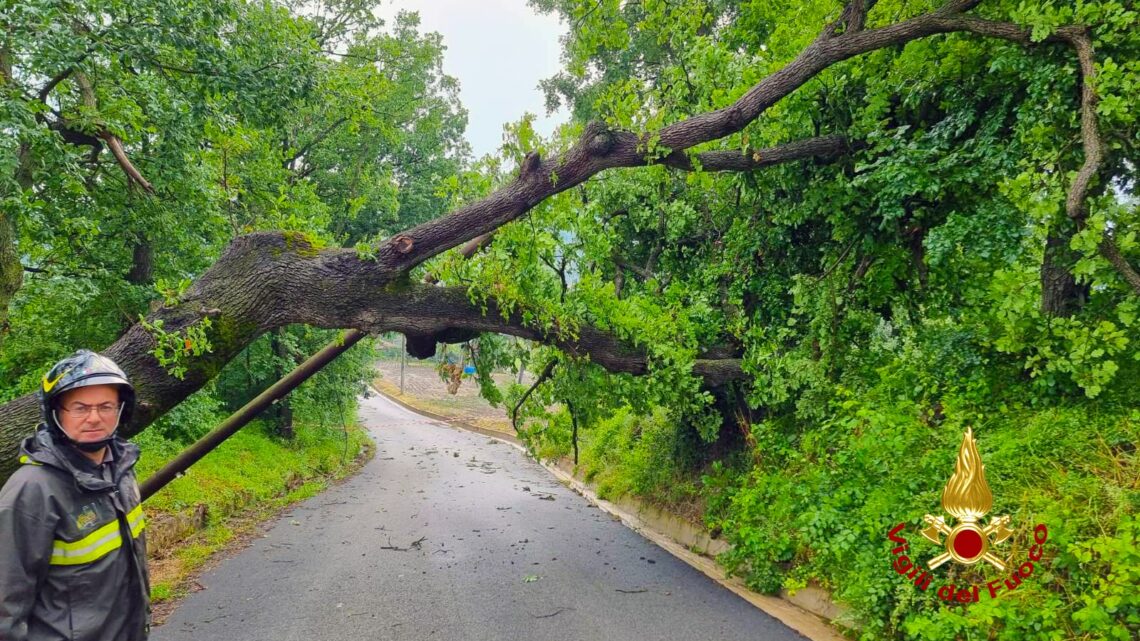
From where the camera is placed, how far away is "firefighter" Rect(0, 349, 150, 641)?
2217 mm

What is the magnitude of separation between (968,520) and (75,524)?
5017 mm

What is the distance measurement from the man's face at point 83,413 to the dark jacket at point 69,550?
2.2 inches

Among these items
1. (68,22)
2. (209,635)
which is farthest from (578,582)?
(68,22)

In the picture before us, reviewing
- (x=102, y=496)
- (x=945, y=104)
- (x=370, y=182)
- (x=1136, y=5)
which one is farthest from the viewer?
(x=370, y=182)

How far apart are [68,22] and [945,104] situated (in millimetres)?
8857

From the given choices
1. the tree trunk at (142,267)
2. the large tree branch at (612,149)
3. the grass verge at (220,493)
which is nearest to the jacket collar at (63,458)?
the large tree branch at (612,149)

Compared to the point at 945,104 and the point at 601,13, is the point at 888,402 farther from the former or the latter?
the point at 601,13

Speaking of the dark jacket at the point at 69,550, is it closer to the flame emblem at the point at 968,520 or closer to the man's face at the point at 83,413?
the man's face at the point at 83,413

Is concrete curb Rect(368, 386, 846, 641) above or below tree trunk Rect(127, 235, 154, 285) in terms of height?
below

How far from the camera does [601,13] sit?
23.1 feet

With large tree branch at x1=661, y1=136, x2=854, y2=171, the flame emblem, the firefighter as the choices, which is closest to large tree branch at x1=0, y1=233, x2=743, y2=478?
the firefighter

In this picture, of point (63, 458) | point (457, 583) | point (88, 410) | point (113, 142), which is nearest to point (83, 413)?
point (88, 410)

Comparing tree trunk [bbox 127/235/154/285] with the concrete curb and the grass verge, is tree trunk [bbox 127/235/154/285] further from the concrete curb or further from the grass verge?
the concrete curb

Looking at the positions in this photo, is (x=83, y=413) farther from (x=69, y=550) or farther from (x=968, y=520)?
(x=968, y=520)
